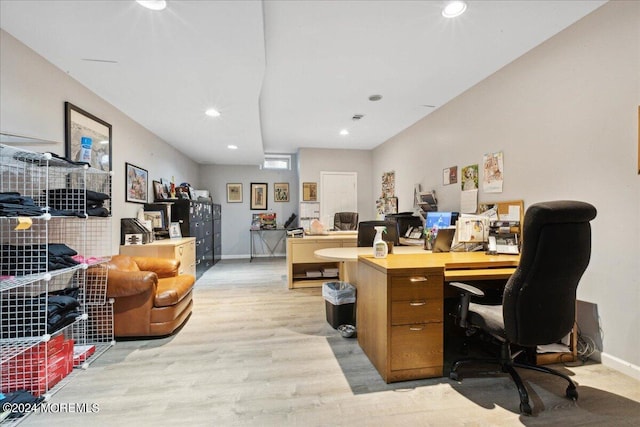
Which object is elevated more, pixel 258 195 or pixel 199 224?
pixel 258 195

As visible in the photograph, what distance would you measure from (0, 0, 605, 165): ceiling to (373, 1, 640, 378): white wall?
0.21 m

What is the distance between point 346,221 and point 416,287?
3570mm

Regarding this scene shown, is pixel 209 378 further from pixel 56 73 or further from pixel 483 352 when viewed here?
pixel 56 73

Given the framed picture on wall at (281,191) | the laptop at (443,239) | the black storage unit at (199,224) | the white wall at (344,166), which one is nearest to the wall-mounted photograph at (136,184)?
the black storage unit at (199,224)

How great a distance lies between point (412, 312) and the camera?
1824 millimetres

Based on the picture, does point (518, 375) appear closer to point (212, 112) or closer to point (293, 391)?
point (293, 391)

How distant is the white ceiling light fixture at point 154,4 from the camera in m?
1.60

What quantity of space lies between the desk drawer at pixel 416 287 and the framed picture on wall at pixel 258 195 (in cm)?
574

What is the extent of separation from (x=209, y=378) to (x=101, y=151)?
264cm

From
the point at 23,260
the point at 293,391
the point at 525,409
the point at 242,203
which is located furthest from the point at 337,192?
the point at 23,260

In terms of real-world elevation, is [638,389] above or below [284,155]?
below

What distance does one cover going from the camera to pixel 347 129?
188 inches

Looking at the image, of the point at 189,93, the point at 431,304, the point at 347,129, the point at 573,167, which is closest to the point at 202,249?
the point at 189,93

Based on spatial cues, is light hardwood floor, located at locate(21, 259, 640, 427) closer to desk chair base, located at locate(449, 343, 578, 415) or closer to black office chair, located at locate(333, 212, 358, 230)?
desk chair base, located at locate(449, 343, 578, 415)
